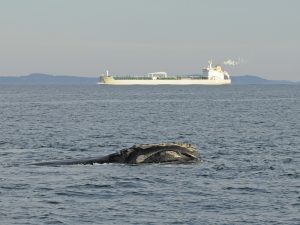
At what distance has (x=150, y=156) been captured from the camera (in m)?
38.3

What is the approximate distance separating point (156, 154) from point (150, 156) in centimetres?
32

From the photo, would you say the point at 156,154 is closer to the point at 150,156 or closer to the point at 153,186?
the point at 150,156

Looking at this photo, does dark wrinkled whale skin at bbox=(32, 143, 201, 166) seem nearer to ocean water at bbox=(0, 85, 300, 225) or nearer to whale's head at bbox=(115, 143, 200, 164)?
whale's head at bbox=(115, 143, 200, 164)

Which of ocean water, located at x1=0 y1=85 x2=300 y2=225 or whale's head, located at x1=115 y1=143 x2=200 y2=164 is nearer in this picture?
ocean water, located at x1=0 y1=85 x2=300 y2=225

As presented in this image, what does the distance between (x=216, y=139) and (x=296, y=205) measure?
30282 millimetres

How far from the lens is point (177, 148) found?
1517 inches

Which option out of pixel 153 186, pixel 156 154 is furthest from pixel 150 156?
pixel 153 186

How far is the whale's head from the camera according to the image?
3834 cm

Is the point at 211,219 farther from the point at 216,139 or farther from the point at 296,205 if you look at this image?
the point at 216,139

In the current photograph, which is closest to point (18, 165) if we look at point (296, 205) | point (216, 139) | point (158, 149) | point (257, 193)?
point (158, 149)

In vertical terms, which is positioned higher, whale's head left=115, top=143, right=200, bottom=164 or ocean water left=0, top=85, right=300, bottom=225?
whale's head left=115, top=143, right=200, bottom=164

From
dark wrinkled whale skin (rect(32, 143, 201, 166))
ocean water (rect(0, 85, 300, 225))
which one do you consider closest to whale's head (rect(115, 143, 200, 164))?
dark wrinkled whale skin (rect(32, 143, 201, 166))

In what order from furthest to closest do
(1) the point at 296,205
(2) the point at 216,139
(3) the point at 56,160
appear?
(2) the point at 216,139, (3) the point at 56,160, (1) the point at 296,205

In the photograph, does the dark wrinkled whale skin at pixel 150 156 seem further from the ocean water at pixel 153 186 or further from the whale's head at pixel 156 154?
the ocean water at pixel 153 186
